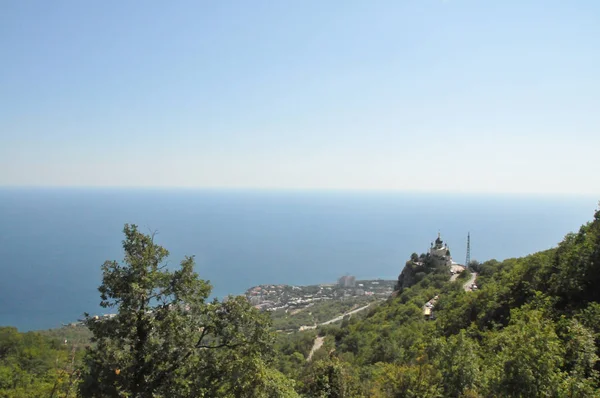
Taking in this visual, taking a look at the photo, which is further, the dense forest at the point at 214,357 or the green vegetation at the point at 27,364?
the green vegetation at the point at 27,364

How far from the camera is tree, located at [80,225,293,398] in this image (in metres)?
7.26

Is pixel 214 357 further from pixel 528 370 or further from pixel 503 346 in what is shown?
pixel 503 346

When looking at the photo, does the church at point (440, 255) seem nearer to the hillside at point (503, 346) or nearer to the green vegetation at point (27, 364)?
the hillside at point (503, 346)

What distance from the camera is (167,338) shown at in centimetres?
761

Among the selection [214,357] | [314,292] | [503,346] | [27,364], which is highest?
[214,357]

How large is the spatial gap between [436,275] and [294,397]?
4262 centimetres

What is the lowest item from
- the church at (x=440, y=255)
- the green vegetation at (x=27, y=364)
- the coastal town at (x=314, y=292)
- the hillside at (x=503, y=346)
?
the coastal town at (x=314, y=292)

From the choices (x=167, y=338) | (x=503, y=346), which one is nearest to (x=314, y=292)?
(x=503, y=346)

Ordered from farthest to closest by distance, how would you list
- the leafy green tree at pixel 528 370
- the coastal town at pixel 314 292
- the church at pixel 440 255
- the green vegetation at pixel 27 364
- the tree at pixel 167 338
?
the coastal town at pixel 314 292, the church at pixel 440 255, the green vegetation at pixel 27 364, the leafy green tree at pixel 528 370, the tree at pixel 167 338

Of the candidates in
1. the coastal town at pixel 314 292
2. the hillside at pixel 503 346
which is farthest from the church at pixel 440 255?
the coastal town at pixel 314 292

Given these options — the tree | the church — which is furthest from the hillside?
the church

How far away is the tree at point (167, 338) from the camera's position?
7.26m

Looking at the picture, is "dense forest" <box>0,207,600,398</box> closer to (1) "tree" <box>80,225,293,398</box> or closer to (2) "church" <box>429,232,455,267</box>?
(1) "tree" <box>80,225,293,398</box>

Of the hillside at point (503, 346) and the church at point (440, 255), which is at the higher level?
the hillside at point (503, 346)
